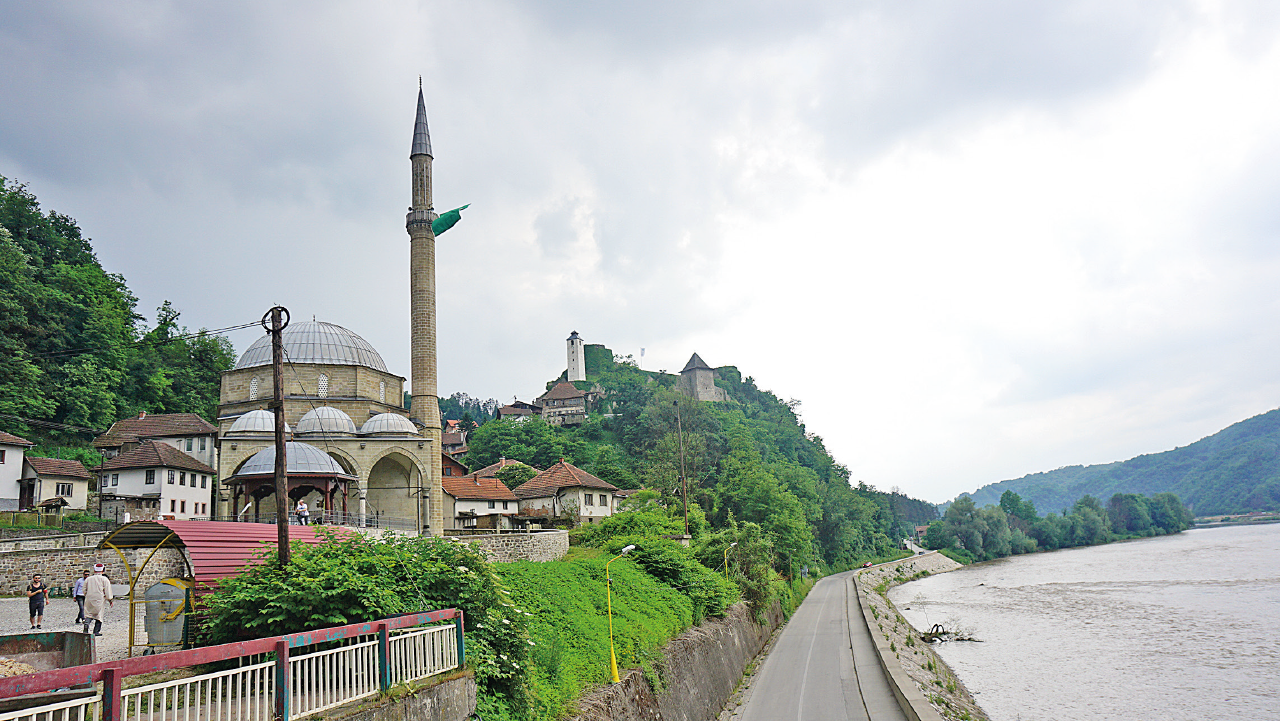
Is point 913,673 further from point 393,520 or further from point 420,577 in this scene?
point 393,520

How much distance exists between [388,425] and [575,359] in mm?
89944

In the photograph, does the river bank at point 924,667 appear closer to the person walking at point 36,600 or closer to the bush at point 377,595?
the bush at point 377,595

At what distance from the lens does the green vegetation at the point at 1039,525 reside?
3386 inches

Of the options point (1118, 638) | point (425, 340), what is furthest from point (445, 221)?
point (1118, 638)

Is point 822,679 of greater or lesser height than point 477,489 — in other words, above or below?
below

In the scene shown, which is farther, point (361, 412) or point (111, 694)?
point (361, 412)

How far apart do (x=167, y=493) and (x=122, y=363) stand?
765 inches

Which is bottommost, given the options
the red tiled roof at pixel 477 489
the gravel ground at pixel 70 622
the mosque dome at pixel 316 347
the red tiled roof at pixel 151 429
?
the gravel ground at pixel 70 622

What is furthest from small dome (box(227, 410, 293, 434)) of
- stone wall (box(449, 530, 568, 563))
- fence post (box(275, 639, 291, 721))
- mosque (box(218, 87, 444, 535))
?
fence post (box(275, 639, 291, 721))

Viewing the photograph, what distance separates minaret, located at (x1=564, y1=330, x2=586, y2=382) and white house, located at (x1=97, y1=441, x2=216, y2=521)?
89018 mm

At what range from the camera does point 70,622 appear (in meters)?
16.6

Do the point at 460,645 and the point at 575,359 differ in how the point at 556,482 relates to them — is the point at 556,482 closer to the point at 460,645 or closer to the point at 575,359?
the point at 460,645

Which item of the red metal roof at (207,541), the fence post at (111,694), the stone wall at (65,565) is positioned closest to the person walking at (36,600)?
the red metal roof at (207,541)

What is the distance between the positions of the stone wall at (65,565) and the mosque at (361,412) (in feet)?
27.3
